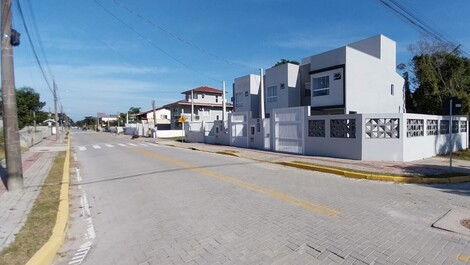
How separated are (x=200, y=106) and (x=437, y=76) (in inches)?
1621

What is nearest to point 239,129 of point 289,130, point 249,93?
point 289,130

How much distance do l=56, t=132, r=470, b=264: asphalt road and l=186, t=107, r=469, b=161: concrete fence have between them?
5.02 metres

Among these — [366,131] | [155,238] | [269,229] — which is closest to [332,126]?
[366,131]

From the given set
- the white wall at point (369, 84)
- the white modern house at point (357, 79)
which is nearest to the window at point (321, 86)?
the white modern house at point (357, 79)

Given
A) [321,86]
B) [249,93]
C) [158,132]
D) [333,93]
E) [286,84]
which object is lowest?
[158,132]

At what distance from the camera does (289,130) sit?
19281 millimetres

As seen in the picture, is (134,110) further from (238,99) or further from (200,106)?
(238,99)

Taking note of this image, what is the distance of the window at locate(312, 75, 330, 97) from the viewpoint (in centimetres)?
2505

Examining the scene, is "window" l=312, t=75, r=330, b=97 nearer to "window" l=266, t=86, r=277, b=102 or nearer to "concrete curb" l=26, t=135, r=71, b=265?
"window" l=266, t=86, r=277, b=102

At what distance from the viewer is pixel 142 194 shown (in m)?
8.91

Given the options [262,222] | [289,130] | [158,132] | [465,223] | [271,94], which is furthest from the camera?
[158,132]

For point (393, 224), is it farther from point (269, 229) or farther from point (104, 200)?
point (104, 200)

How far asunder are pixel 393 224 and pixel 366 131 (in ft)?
31.9

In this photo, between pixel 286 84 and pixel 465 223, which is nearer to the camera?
pixel 465 223
